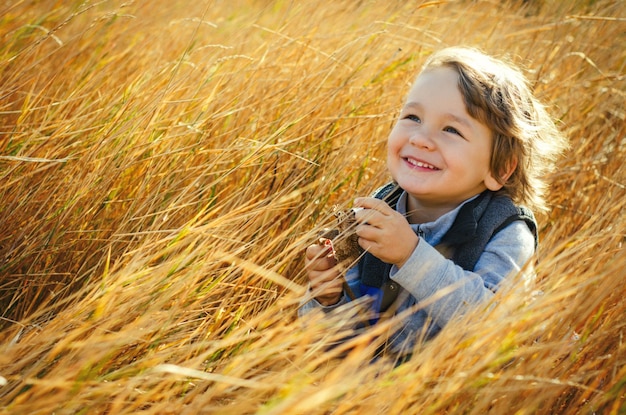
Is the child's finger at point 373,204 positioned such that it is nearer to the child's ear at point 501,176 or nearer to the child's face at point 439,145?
the child's face at point 439,145

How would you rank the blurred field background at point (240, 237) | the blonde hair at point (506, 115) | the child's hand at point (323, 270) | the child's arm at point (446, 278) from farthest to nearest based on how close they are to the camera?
the blonde hair at point (506, 115)
the child's hand at point (323, 270)
the child's arm at point (446, 278)
the blurred field background at point (240, 237)

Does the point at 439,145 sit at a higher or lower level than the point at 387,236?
higher

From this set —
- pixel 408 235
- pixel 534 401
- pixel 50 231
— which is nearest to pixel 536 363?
pixel 534 401

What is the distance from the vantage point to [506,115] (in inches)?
64.2

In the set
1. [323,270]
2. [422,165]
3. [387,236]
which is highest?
[422,165]

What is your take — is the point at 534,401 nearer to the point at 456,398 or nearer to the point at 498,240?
the point at 456,398

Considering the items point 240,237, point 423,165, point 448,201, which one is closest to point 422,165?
point 423,165

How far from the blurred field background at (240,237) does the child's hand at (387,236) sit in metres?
0.18

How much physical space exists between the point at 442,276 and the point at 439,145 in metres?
0.36

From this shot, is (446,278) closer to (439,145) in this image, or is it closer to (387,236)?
(387,236)

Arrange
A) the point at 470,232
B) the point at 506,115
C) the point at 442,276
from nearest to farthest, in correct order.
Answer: the point at 442,276 → the point at 470,232 → the point at 506,115

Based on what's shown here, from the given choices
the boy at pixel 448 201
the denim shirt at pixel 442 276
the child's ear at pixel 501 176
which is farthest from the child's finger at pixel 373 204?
the child's ear at pixel 501 176

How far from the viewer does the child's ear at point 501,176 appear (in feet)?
5.39

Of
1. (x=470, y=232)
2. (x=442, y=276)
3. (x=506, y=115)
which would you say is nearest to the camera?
(x=442, y=276)
